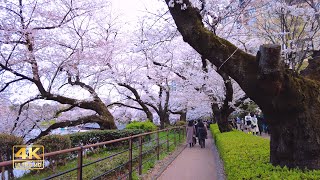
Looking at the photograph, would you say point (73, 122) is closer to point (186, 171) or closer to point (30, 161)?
point (186, 171)

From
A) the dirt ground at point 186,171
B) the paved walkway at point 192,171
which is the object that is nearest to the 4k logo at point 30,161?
the dirt ground at point 186,171

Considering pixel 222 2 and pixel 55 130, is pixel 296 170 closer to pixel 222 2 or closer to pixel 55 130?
pixel 222 2

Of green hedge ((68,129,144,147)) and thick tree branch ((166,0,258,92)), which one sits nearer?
thick tree branch ((166,0,258,92))

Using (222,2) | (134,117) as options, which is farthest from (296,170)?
(134,117)

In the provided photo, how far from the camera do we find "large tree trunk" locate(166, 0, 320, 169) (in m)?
4.48

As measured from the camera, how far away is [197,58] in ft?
57.1

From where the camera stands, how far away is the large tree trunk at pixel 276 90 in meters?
4.48

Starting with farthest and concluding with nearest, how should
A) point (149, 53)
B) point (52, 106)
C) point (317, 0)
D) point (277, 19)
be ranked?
point (149, 53) < point (52, 106) < point (277, 19) < point (317, 0)

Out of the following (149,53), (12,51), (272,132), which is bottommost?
(272,132)

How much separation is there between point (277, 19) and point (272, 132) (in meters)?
9.21

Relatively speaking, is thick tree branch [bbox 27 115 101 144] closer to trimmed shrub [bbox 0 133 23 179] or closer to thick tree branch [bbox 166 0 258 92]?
trimmed shrub [bbox 0 133 23 179]

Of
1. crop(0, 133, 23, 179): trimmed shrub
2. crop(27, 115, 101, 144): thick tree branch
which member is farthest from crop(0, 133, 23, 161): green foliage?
crop(27, 115, 101, 144): thick tree branch

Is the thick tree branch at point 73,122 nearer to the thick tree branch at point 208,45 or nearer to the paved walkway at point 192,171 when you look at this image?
the paved walkway at point 192,171

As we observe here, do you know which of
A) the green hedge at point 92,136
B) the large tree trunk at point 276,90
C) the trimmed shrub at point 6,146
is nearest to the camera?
the large tree trunk at point 276,90
